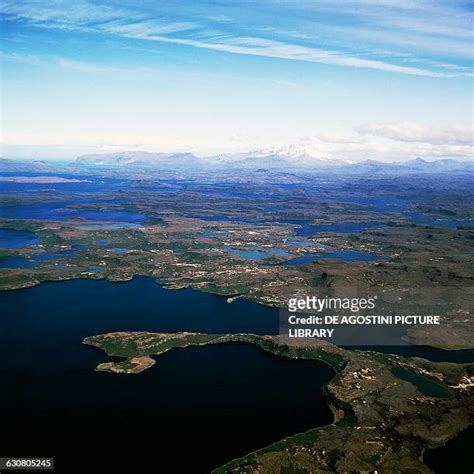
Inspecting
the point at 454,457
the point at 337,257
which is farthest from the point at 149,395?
the point at 337,257

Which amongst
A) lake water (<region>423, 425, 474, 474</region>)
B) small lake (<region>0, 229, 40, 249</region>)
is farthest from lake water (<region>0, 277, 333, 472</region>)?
small lake (<region>0, 229, 40, 249</region>)

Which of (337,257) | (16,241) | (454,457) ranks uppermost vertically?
(337,257)

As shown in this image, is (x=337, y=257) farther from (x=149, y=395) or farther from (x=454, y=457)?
(x=454, y=457)

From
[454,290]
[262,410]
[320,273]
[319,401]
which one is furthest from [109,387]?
[454,290]

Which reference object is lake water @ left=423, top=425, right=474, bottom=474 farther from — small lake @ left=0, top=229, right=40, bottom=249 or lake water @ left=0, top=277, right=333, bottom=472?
small lake @ left=0, top=229, right=40, bottom=249

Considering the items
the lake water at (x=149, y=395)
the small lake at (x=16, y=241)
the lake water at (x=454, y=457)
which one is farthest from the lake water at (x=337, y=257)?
the lake water at (x=454, y=457)

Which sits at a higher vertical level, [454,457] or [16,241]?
[16,241]

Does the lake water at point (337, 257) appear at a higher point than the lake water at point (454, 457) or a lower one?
higher

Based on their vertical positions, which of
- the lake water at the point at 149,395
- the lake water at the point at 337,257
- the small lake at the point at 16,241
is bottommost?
the lake water at the point at 149,395

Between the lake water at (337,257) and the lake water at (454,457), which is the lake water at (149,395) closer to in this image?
the lake water at (454,457)

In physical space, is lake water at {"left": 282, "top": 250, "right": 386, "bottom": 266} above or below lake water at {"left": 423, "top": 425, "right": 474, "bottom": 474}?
above
